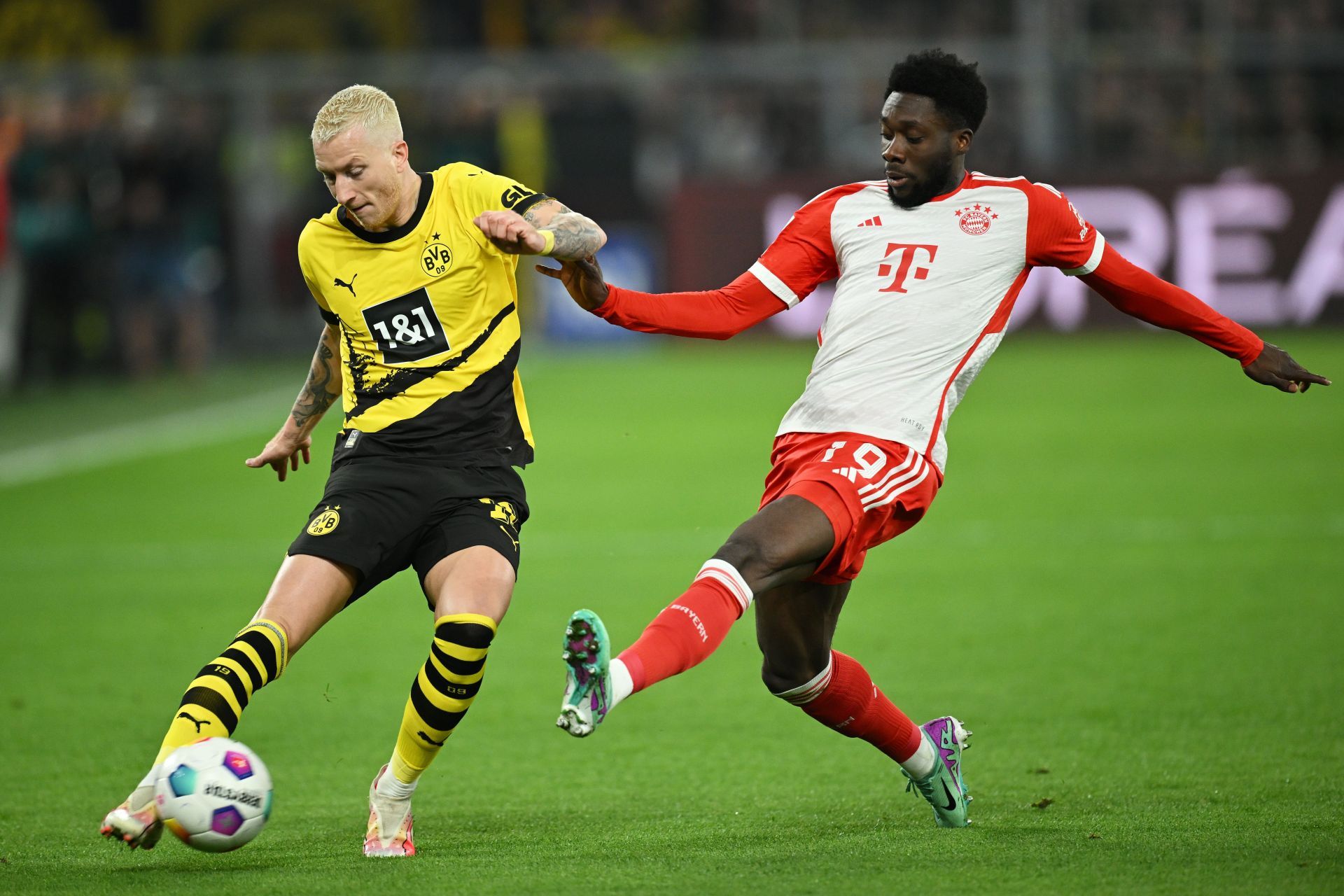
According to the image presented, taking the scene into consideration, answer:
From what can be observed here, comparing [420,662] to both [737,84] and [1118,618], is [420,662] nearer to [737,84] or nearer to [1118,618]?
[1118,618]

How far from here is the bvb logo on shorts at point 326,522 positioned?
478 centimetres

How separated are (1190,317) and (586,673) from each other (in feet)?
7.36

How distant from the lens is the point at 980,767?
19.3 ft

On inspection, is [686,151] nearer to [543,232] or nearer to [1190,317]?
[1190,317]

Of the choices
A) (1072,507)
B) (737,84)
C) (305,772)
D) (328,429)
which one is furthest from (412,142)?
(305,772)

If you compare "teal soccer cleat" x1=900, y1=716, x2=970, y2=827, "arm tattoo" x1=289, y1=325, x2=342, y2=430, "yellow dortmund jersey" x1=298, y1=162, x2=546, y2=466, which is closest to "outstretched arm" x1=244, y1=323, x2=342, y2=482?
"arm tattoo" x1=289, y1=325, x2=342, y2=430

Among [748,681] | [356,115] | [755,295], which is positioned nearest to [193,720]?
[356,115]

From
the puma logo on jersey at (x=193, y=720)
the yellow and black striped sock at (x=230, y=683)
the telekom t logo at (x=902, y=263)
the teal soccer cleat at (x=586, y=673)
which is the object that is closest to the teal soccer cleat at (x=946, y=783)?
the telekom t logo at (x=902, y=263)

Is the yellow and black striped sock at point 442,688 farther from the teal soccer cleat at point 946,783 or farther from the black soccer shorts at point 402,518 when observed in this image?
the teal soccer cleat at point 946,783

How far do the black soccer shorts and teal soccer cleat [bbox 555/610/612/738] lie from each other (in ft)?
2.93

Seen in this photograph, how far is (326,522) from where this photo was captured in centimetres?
479

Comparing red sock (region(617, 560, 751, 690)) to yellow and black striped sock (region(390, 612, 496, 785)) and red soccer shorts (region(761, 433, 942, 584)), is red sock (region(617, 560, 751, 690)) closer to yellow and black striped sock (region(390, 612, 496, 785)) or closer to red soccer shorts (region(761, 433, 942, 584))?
red soccer shorts (region(761, 433, 942, 584))

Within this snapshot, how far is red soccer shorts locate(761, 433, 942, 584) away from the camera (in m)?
4.64

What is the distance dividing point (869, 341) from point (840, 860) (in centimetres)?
148
